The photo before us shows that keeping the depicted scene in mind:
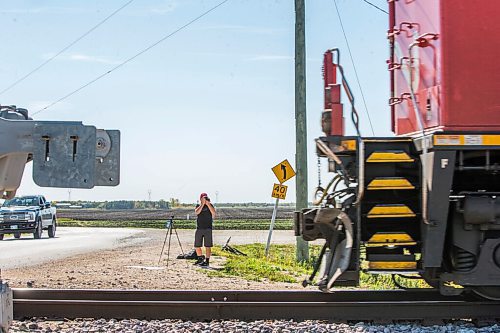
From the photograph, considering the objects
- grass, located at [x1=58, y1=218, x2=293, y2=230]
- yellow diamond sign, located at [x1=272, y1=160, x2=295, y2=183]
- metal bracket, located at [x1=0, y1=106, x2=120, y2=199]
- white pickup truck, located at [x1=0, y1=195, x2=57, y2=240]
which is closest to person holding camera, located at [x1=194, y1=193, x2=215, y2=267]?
yellow diamond sign, located at [x1=272, y1=160, x2=295, y2=183]

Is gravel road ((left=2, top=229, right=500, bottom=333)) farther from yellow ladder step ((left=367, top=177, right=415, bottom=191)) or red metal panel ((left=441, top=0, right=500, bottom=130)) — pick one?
red metal panel ((left=441, top=0, right=500, bottom=130))

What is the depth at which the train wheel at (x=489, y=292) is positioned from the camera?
8070 millimetres

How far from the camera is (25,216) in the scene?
28406mm

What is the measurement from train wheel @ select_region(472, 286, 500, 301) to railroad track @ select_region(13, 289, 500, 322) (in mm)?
86

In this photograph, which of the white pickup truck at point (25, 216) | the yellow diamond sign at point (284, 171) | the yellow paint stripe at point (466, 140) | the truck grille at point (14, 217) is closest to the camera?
the yellow paint stripe at point (466, 140)

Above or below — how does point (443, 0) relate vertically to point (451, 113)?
above

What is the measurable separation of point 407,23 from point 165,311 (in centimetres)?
477

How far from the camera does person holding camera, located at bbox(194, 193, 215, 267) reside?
16969mm

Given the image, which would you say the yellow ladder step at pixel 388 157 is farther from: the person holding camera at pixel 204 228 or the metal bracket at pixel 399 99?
the person holding camera at pixel 204 228

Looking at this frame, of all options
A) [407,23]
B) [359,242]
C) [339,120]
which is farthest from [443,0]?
[359,242]

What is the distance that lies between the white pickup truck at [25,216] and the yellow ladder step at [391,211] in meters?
22.4

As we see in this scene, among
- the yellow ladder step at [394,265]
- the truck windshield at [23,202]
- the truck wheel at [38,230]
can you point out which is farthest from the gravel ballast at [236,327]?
the truck windshield at [23,202]

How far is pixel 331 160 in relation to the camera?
865 cm

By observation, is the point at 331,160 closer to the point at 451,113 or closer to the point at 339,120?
the point at 339,120
